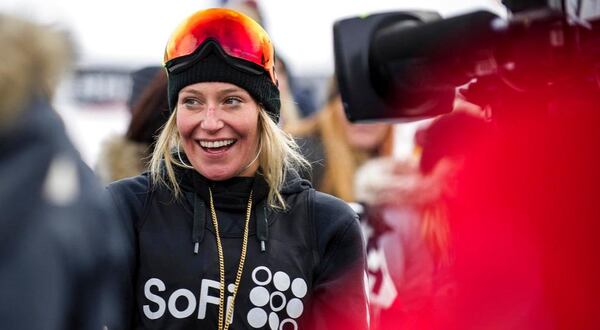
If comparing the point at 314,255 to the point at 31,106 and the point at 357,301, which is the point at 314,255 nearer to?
the point at 357,301

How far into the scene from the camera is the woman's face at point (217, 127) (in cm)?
308

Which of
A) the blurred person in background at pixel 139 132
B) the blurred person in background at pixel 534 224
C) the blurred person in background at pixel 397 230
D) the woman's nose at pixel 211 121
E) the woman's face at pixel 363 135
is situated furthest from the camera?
the woman's face at pixel 363 135

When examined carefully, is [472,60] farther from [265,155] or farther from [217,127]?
[265,155]

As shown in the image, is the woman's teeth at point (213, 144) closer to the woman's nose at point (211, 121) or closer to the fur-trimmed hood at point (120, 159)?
the woman's nose at point (211, 121)

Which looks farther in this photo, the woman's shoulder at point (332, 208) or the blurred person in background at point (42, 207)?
the woman's shoulder at point (332, 208)

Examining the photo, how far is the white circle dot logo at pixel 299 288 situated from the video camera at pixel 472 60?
40.7 inches

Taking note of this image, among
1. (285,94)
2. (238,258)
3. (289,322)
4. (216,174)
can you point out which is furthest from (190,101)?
(285,94)

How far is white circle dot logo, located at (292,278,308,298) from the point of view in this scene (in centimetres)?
301

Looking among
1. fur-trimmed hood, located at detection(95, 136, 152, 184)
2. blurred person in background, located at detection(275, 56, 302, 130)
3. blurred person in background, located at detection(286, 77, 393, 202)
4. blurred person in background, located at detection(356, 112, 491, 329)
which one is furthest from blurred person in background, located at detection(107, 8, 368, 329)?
blurred person in background, located at detection(275, 56, 302, 130)

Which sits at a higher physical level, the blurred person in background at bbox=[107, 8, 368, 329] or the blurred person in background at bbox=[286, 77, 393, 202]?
the blurred person in background at bbox=[107, 8, 368, 329]

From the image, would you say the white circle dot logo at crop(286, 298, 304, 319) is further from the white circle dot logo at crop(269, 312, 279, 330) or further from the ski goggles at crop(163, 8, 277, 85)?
the ski goggles at crop(163, 8, 277, 85)

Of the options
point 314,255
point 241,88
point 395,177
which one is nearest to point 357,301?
point 314,255

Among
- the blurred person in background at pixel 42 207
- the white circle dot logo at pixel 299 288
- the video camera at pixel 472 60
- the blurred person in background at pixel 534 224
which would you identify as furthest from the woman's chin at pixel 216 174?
the blurred person in background at pixel 534 224

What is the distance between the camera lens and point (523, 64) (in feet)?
6.00
